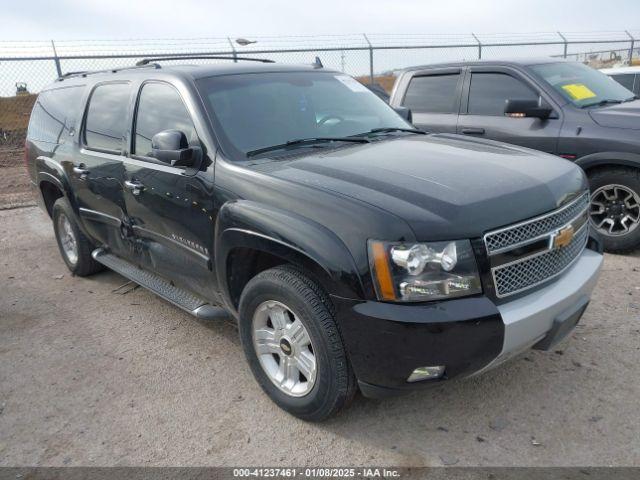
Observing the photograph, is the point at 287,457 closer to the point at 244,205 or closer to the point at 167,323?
the point at 244,205

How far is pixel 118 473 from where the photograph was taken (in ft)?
8.86

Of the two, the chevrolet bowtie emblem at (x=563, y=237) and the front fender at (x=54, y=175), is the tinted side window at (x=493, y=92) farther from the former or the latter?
the front fender at (x=54, y=175)

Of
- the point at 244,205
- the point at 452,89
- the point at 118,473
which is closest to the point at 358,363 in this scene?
the point at 244,205

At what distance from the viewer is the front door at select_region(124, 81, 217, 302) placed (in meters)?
3.32

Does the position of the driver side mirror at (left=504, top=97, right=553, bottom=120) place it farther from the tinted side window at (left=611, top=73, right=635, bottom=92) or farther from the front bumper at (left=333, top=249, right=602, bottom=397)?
the tinted side window at (left=611, top=73, right=635, bottom=92)

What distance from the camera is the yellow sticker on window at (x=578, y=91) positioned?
563 cm

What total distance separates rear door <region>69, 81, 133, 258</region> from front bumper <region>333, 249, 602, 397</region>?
2370 mm

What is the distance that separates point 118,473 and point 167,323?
1754mm

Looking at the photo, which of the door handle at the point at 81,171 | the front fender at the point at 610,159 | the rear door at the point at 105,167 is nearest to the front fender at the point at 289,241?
the rear door at the point at 105,167

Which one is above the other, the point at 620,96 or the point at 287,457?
the point at 620,96

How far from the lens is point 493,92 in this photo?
609 centimetres

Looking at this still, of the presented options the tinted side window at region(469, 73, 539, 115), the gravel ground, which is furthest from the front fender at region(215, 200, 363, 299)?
the tinted side window at region(469, 73, 539, 115)

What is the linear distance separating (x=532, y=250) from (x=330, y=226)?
1.00 meters

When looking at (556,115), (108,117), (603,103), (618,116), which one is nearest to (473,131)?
(556,115)
